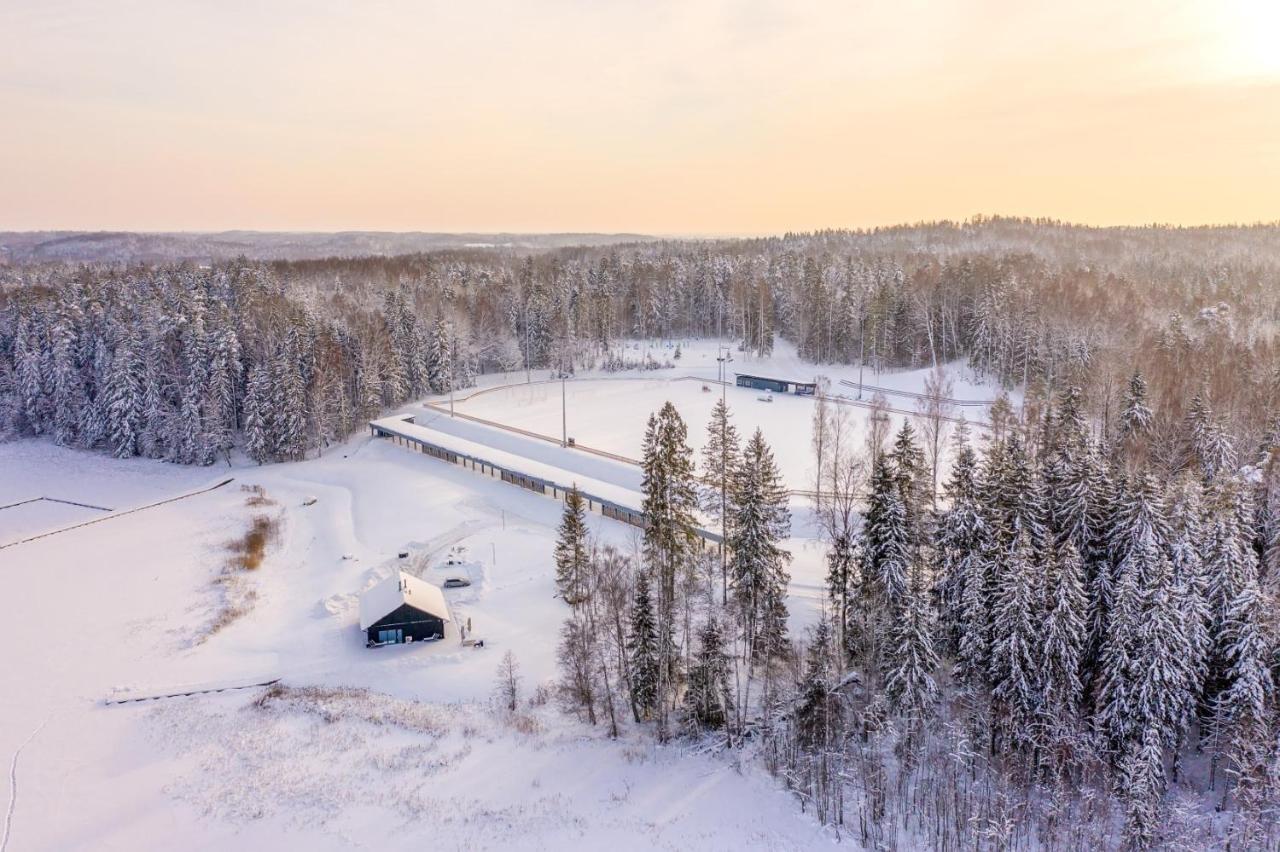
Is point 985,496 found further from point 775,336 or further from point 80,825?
point 775,336

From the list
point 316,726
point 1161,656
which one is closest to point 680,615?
point 316,726

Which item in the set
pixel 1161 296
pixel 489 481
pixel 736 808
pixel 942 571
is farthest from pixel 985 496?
pixel 1161 296

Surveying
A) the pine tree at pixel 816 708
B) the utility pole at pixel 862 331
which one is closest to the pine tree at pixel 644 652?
the pine tree at pixel 816 708

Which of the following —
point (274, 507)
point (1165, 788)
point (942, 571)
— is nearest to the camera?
point (1165, 788)

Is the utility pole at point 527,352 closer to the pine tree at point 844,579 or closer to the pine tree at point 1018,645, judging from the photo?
the pine tree at point 844,579

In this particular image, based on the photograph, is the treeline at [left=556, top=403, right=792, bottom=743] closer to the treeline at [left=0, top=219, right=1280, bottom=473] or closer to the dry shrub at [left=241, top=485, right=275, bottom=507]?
the treeline at [left=0, top=219, right=1280, bottom=473]
